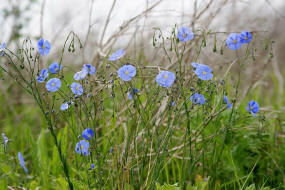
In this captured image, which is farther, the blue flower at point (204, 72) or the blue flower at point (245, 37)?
the blue flower at point (245, 37)

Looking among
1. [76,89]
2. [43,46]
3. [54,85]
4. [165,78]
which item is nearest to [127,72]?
[165,78]

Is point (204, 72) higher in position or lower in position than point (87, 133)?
higher

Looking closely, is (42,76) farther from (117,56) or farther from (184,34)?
(184,34)

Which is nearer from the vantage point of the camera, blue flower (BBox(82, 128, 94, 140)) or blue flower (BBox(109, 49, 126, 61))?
blue flower (BBox(109, 49, 126, 61))

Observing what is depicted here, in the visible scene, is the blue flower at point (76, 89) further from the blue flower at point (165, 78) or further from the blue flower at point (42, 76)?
the blue flower at point (165, 78)

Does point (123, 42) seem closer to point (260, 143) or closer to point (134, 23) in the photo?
point (134, 23)

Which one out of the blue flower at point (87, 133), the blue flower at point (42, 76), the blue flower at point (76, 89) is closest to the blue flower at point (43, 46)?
the blue flower at point (42, 76)

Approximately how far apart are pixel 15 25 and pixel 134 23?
250 cm

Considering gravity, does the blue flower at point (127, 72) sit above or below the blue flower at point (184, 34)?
below

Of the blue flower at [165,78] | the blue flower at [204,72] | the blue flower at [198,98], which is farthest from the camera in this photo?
the blue flower at [198,98]

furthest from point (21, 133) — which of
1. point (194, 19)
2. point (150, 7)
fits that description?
point (194, 19)

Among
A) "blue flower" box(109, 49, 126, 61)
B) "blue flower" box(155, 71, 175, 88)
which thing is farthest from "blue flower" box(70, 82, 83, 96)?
"blue flower" box(155, 71, 175, 88)

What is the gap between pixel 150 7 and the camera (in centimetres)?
262

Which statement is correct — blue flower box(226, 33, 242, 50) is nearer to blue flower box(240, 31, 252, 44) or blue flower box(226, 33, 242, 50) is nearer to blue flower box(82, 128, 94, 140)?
Result: blue flower box(240, 31, 252, 44)
